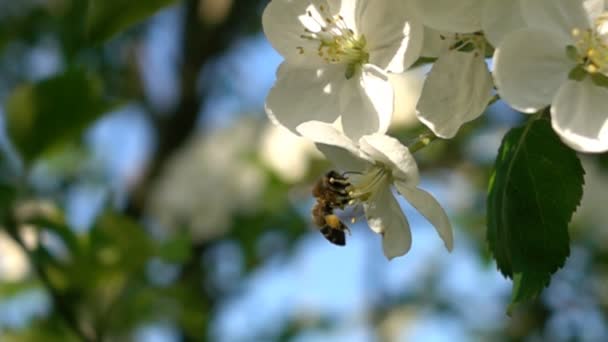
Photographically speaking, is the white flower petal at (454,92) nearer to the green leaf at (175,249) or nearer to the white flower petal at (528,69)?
the white flower petal at (528,69)

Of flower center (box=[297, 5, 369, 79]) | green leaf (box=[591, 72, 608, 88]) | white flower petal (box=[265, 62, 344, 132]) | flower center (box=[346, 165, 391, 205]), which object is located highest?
flower center (box=[297, 5, 369, 79])

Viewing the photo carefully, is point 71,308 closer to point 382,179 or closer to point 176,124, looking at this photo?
point 382,179

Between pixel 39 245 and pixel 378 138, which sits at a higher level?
A: pixel 378 138

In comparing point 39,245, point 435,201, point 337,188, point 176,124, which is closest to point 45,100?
point 39,245

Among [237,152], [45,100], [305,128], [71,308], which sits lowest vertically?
[237,152]

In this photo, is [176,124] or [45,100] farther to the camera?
[176,124]

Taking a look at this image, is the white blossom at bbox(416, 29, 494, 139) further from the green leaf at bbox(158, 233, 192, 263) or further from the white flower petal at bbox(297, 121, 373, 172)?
the green leaf at bbox(158, 233, 192, 263)

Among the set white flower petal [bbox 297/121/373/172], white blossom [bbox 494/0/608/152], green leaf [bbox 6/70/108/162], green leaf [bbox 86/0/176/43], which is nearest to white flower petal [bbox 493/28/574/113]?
white blossom [bbox 494/0/608/152]

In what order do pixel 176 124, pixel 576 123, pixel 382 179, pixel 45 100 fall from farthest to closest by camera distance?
pixel 176 124, pixel 45 100, pixel 382 179, pixel 576 123

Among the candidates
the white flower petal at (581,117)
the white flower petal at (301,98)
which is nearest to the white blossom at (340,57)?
the white flower petal at (301,98)
